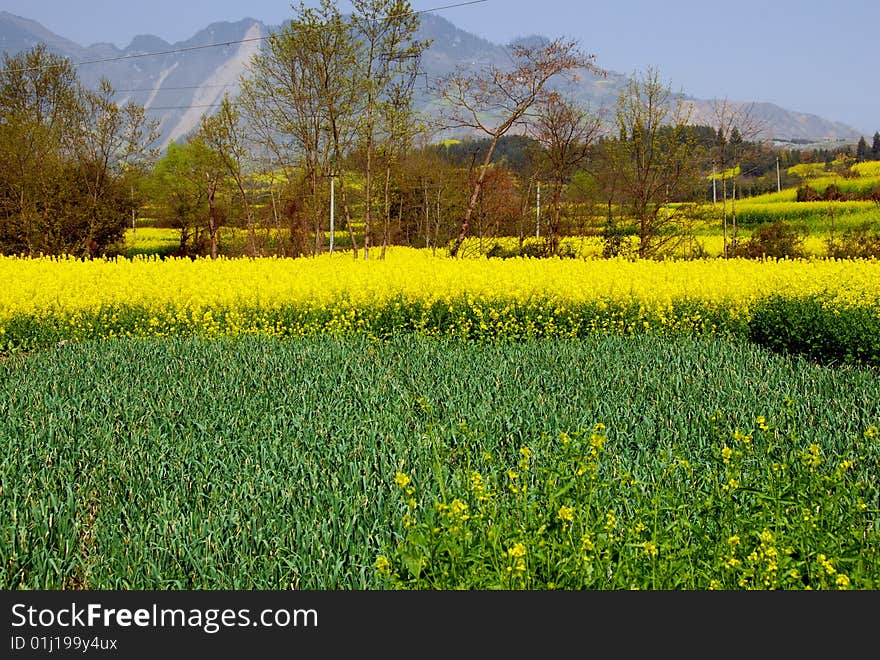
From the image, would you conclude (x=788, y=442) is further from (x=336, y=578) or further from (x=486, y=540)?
(x=336, y=578)

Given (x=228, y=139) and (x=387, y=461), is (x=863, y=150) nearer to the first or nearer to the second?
(x=228, y=139)

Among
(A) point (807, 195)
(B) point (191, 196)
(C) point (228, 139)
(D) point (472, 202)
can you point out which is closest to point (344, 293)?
(D) point (472, 202)

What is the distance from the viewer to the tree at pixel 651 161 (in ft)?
61.4

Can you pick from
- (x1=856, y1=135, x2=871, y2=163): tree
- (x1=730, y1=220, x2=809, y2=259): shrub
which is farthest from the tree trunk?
(x1=856, y1=135, x2=871, y2=163): tree

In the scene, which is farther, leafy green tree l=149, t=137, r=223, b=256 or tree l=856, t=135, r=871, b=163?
tree l=856, t=135, r=871, b=163

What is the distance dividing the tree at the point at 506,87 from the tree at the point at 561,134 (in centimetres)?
41

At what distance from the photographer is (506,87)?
19.4 meters

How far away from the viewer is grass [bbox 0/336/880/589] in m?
2.99

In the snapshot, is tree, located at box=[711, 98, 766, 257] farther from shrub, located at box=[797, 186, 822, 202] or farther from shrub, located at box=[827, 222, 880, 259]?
shrub, located at box=[797, 186, 822, 202]

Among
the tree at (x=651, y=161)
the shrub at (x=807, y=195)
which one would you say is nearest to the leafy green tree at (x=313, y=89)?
the tree at (x=651, y=161)

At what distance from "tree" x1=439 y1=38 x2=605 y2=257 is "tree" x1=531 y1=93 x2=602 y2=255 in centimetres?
41

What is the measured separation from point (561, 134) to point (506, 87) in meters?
1.89

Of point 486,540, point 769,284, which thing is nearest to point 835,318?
point 769,284

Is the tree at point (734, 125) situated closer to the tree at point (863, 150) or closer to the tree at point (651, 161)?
the tree at point (651, 161)
